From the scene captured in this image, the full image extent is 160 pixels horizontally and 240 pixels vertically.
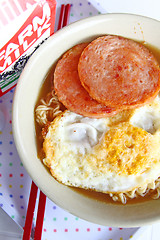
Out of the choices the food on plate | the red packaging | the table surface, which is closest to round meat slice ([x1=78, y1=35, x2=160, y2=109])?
the food on plate

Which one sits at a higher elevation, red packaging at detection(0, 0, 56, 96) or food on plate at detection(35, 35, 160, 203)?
red packaging at detection(0, 0, 56, 96)

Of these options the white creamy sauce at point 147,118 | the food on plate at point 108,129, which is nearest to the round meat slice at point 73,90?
the food on plate at point 108,129

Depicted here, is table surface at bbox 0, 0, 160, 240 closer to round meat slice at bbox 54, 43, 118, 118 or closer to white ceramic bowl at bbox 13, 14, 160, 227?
white ceramic bowl at bbox 13, 14, 160, 227

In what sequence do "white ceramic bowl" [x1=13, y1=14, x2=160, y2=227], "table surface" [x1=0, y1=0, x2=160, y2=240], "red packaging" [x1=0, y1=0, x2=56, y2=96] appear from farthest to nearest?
"table surface" [x1=0, y1=0, x2=160, y2=240] < "white ceramic bowl" [x1=13, y1=14, x2=160, y2=227] < "red packaging" [x1=0, y1=0, x2=56, y2=96]

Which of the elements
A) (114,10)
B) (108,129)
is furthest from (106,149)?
(114,10)

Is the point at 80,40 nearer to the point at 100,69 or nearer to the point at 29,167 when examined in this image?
the point at 100,69

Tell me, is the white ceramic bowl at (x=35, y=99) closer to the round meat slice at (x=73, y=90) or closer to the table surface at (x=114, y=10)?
the round meat slice at (x=73, y=90)
